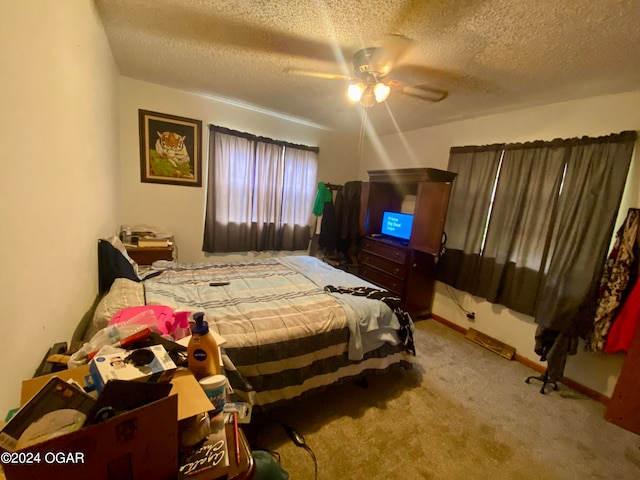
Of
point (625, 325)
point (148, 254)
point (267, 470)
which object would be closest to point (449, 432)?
point (267, 470)

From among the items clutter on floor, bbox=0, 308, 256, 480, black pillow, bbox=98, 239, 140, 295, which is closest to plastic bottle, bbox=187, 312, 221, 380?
clutter on floor, bbox=0, 308, 256, 480

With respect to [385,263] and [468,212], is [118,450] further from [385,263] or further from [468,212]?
[468,212]

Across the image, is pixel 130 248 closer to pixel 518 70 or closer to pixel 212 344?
pixel 212 344

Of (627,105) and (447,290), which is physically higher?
(627,105)

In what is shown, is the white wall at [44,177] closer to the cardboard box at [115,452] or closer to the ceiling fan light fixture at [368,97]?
the cardboard box at [115,452]

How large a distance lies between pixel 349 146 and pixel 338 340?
135 inches

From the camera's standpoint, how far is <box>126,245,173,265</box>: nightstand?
2.66 meters

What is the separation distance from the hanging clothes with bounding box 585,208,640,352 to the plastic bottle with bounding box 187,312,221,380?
2.74 m

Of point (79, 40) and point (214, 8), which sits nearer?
point (79, 40)

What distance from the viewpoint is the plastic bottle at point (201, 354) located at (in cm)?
83

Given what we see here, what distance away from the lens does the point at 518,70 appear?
6.17 ft

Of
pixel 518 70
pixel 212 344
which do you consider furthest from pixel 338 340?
pixel 518 70

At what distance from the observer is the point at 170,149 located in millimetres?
3004

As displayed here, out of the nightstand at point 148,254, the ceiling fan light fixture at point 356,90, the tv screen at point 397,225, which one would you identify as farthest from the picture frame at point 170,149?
the tv screen at point 397,225
